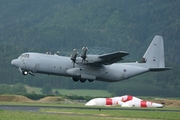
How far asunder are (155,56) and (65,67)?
10584 millimetres

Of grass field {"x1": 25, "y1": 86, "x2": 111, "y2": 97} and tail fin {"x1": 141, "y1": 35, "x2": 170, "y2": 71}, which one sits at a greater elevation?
tail fin {"x1": 141, "y1": 35, "x2": 170, "y2": 71}

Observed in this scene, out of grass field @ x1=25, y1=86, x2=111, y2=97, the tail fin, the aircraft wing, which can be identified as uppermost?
the tail fin

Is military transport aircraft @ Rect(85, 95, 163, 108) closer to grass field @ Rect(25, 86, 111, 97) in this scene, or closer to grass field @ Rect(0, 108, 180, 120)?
grass field @ Rect(0, 108, 180, 120)

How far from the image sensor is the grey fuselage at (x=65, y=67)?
51.1 metres

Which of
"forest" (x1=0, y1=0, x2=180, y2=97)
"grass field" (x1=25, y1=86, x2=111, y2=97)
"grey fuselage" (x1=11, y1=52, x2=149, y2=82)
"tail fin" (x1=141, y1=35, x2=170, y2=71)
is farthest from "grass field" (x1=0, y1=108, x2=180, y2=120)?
"forest" (x1=0, y1=0, x2=180, y2=97)

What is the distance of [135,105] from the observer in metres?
50.8

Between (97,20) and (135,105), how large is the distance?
431 ft

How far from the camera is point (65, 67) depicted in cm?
5181

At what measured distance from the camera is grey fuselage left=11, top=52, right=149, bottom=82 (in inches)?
2012

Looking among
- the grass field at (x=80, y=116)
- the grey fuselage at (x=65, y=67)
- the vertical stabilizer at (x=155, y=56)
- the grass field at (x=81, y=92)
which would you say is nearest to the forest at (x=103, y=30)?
the grass field at (x=81, y=92)

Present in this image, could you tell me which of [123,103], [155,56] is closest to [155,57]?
[155,56]

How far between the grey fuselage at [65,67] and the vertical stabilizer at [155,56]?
3544 millimetres

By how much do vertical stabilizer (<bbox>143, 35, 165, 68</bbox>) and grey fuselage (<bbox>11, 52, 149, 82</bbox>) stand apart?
3544 mm

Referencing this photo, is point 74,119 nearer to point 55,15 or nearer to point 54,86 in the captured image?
point 54,86
